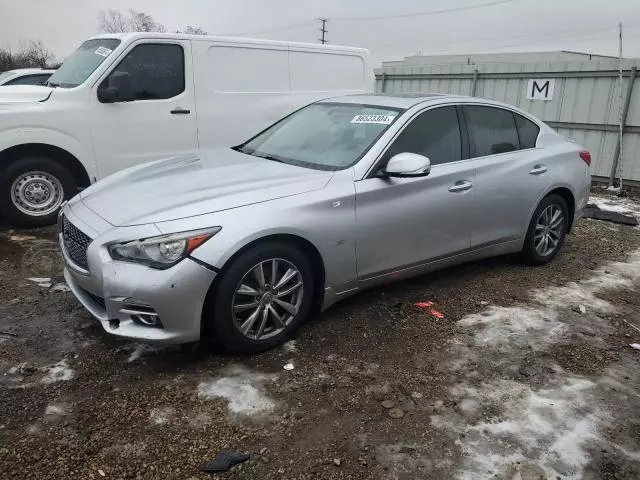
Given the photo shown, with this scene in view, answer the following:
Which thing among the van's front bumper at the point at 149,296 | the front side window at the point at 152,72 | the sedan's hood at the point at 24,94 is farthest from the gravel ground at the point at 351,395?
the front side window at the point at 152,72

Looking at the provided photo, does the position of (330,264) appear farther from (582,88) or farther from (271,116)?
(582,88)

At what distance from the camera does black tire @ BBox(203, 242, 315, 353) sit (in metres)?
3.22

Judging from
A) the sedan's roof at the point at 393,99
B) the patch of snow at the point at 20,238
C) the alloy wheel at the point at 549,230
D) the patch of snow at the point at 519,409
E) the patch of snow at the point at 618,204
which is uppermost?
the sedan's roof at the point at 393,99

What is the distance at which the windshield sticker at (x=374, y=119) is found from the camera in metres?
4.19

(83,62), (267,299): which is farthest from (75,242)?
(83,62)

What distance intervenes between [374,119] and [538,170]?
69.0 inches

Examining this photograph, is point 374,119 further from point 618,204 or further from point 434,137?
point 618,204

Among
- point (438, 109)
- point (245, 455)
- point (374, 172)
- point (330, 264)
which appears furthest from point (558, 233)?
point (245, 455)

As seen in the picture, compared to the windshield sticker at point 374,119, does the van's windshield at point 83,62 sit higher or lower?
higher

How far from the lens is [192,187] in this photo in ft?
11.8

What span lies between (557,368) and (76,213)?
3.28 metres

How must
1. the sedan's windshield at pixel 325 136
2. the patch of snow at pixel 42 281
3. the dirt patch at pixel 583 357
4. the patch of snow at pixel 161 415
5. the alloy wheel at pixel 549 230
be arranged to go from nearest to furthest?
the patch of snow at pixel 161 415, the dirt patch at pixel 583 357, the sedan's windshield at pixel 325 136, the patch of snow at pixel 42 281, the alloy wheel at pixel 549 230

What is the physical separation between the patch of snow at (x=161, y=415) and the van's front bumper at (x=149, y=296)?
393 mm

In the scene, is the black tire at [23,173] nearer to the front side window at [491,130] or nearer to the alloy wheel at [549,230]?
the front side window at [491,130]
